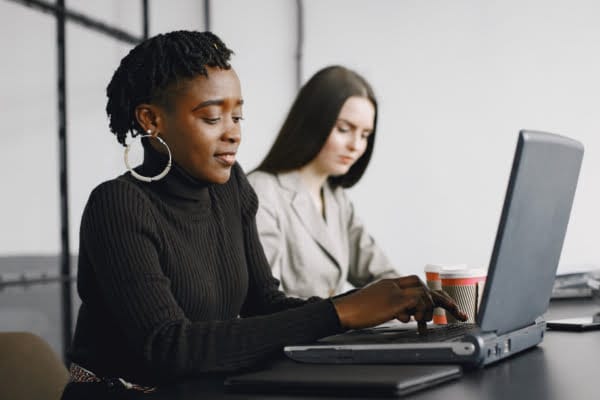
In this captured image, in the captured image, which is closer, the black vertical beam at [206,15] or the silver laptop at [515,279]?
the silver laptop at [515,279]

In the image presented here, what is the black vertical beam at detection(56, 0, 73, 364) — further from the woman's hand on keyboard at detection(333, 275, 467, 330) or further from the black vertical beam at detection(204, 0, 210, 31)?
the woman's hand on keyboard at detection(333, 275, 467, 330)

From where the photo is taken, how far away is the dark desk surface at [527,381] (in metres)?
0.81

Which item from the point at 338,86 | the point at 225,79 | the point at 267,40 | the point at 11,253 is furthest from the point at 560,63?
the point at 225,79

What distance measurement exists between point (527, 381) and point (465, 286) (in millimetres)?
475

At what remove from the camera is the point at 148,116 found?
4.34 ft

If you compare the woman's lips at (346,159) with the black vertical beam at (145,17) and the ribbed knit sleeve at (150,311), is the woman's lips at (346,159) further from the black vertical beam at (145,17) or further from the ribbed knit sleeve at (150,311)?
the black vertical beam at (145,17)

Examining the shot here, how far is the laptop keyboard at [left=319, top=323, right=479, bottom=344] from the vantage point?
104 centimetres

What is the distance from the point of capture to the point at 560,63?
4.01m

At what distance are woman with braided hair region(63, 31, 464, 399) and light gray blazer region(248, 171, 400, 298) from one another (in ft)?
2.89

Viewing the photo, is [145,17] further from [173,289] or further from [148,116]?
[173,289]

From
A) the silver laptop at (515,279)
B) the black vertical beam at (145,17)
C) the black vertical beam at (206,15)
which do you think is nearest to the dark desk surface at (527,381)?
the silver laptop at (515,279)

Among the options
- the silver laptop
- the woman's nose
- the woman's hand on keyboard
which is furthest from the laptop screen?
the woman's nose

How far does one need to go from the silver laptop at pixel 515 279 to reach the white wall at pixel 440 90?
2.85 m

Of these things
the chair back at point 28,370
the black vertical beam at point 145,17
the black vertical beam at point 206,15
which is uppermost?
the black vertical beam at point 206,15
